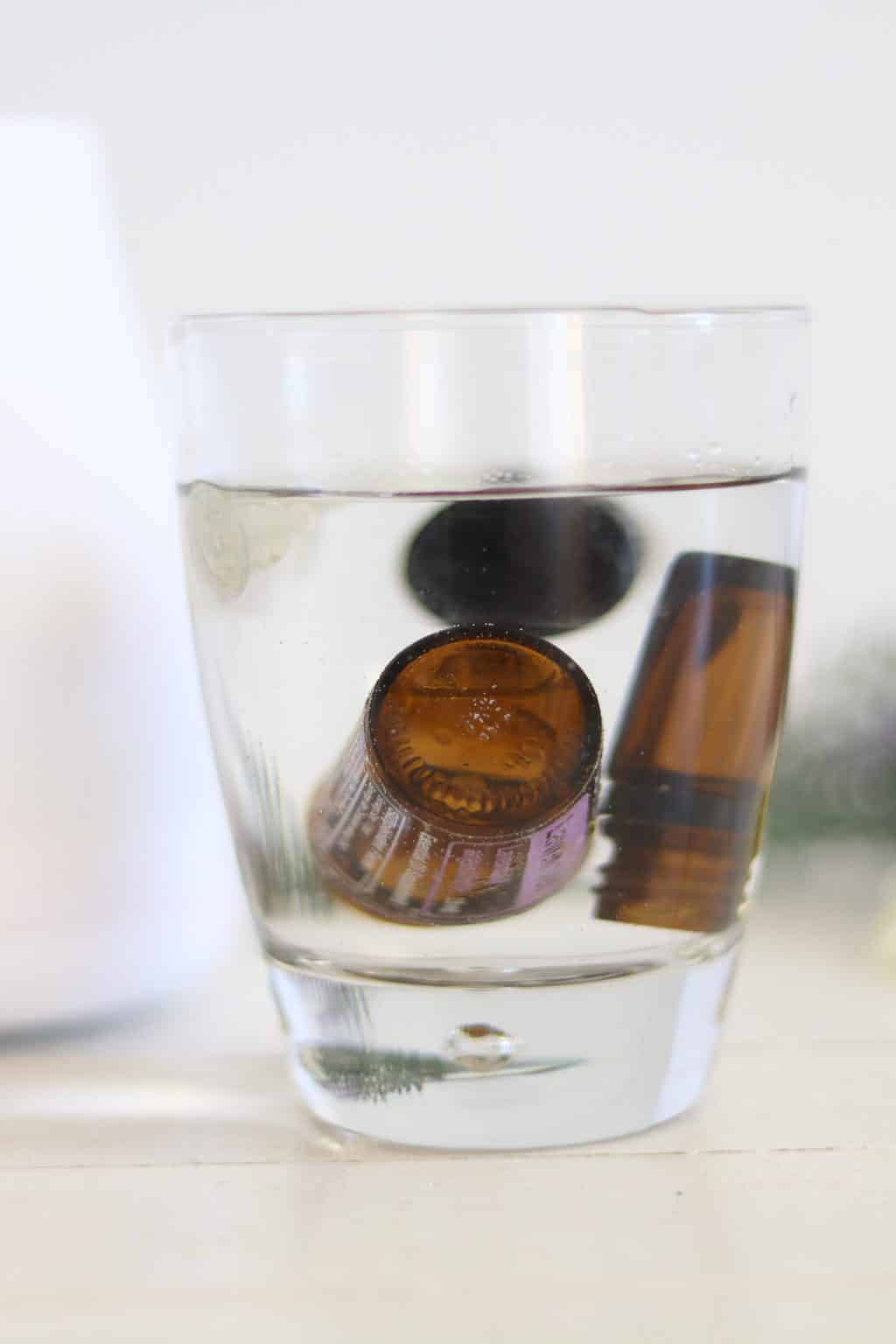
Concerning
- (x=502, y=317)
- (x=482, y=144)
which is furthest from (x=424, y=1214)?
(x=482, y=144)

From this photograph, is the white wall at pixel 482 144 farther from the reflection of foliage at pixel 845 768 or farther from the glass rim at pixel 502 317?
the glass rim at pixel 502 317

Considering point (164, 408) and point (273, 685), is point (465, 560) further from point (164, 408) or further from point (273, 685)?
point (164, 408)

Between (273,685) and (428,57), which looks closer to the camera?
(273,685)

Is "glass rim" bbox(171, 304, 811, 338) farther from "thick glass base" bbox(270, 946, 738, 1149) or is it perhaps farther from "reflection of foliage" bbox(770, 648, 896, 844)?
"reflection of foliage" bbox(770, 648, 896, 844)

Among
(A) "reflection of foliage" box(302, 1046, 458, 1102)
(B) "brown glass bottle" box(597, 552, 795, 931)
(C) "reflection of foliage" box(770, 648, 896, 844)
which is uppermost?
(B) "brown glass bottle" box(597, 552, 795, 931)

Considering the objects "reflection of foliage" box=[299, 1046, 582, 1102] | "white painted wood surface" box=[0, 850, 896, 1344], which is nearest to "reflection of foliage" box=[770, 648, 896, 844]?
"white painted wood surface" box=[0, 850, 896, 1344]

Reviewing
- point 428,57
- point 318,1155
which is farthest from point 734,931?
point 428,57
